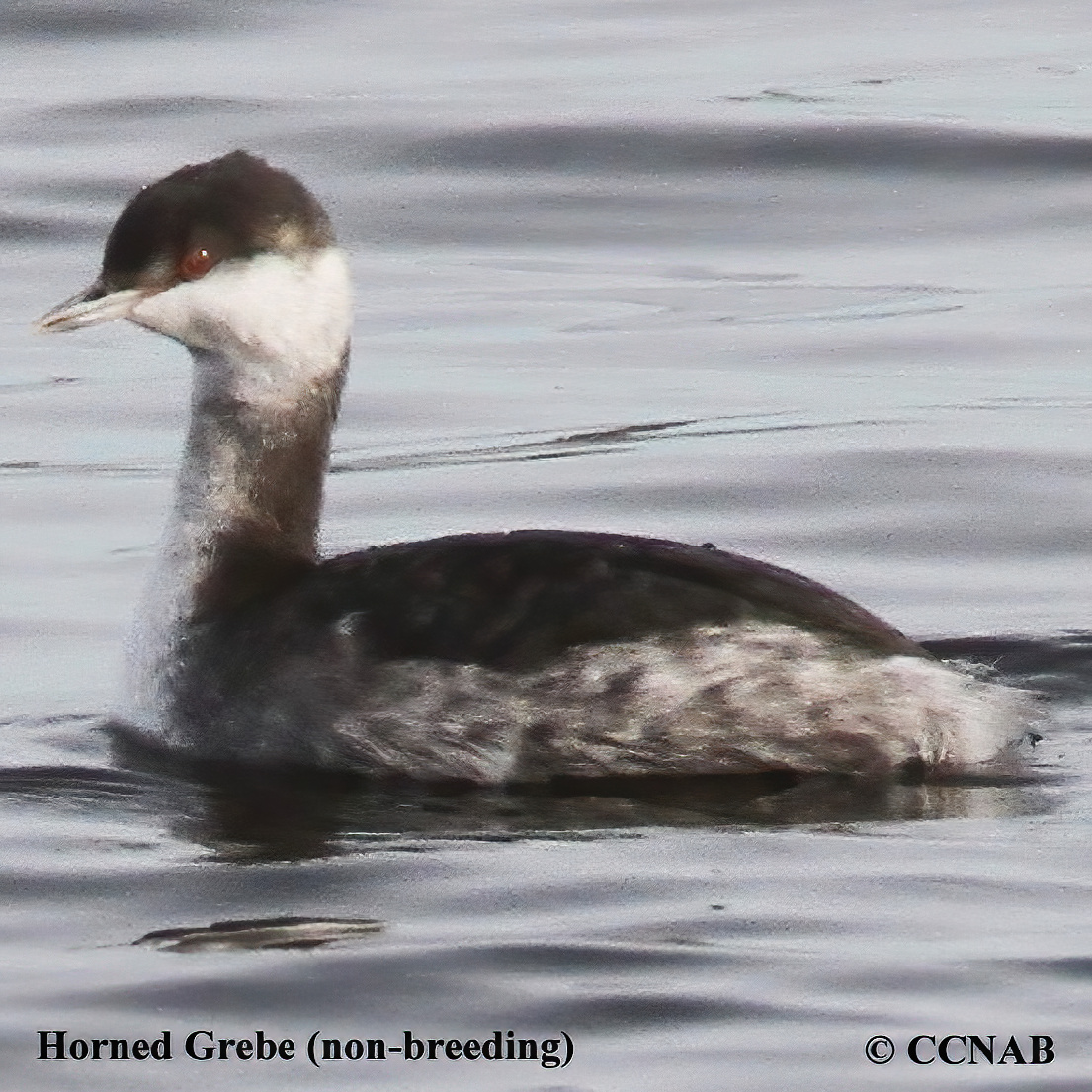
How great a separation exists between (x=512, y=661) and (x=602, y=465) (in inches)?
135

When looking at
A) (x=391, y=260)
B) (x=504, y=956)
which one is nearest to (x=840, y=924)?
(x=504, y=956)

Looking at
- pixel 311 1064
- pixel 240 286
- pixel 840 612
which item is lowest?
pixel 311 1064

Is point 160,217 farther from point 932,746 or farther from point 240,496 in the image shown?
point 932,746

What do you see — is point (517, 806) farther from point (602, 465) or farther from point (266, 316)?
point (602, 465)

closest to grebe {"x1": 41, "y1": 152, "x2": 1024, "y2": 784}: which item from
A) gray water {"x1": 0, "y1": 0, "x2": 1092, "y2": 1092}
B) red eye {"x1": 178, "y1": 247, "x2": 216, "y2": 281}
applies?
red eye {"x1": 178, "y1": 247, "x2": 216, "y2": 281}

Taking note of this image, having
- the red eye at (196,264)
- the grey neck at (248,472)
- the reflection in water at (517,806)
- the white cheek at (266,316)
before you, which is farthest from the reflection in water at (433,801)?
the red eye at (196,264)

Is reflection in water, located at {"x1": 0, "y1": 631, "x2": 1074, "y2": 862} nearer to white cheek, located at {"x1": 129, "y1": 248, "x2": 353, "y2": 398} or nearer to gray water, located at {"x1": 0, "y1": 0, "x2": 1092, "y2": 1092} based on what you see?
gray water, located at {"x1": 0, "y1": 0, "x2": 1092, "y2": 1092}

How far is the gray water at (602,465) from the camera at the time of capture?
5988mm

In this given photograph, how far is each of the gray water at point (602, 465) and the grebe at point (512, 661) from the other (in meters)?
0.11

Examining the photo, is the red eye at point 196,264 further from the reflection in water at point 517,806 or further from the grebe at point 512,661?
the reflection in water at point 517,806

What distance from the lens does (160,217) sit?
7.84 metres

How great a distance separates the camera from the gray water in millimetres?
5988

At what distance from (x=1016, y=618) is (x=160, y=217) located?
2.48 meters

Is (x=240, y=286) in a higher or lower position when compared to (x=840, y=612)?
higher
